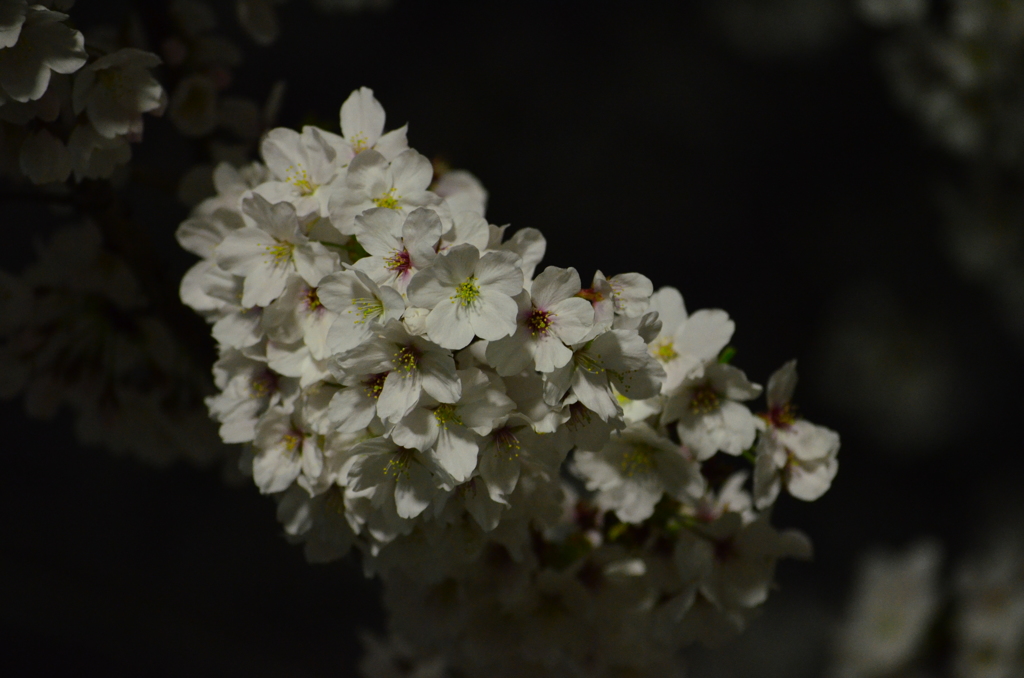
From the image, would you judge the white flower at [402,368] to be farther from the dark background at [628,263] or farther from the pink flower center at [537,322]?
the dark background at [628,263]

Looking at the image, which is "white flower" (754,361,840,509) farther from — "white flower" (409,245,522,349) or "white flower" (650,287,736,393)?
"white flower" (409,245,522,349)

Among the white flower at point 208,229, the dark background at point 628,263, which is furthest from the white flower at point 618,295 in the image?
the dark background at point 628,263

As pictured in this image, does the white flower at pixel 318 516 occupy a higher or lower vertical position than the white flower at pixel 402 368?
lower

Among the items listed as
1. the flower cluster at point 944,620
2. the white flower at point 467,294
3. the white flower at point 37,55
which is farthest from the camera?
the flower cluster at point 944,620

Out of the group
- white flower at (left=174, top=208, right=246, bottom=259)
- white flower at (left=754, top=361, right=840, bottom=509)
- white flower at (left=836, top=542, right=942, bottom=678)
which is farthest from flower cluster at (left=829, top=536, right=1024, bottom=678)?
white flower at (left=174, top=208, right=246, bottom=259)

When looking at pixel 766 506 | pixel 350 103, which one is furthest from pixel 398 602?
pixel 350 103
